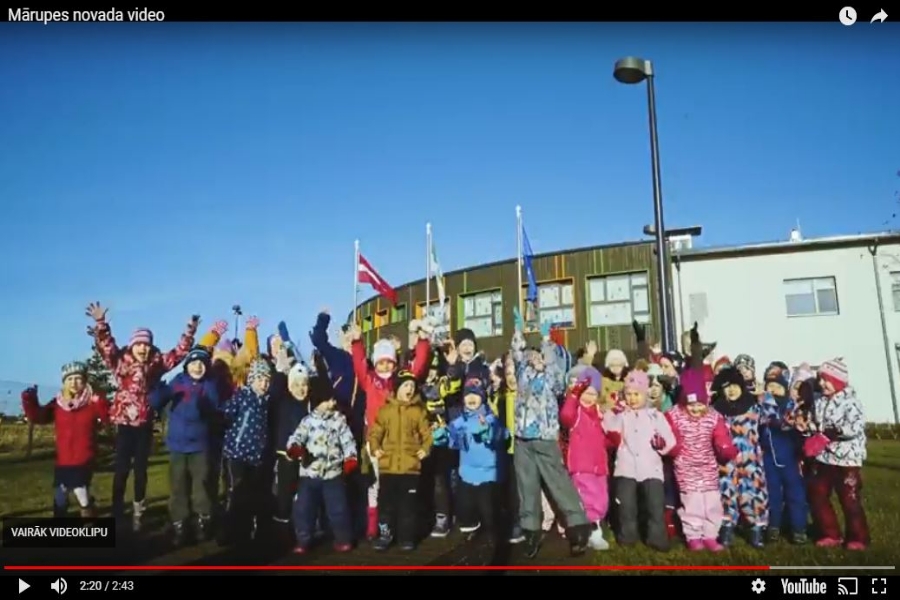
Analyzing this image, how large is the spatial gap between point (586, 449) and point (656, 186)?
1810 mm

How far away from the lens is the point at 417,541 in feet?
12.1

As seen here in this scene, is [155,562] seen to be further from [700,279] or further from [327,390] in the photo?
[700,279]

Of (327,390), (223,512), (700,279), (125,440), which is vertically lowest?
(223,512)

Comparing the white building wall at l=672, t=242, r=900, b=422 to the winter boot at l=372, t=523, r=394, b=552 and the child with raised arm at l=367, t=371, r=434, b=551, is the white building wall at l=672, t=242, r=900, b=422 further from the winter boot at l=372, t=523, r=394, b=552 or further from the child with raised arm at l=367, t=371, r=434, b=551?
the winter boot at l=372, t=523, r=394, b=552

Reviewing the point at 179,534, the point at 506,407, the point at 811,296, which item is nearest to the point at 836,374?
the point at 811,296

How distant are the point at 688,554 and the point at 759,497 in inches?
22.5

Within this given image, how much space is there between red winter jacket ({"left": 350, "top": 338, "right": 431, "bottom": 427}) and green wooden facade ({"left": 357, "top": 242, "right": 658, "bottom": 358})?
0.46 metres

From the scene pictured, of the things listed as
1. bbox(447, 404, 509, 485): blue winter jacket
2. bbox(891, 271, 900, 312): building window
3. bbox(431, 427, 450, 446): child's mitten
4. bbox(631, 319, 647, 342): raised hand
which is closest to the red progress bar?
bbox(447, 404, 509, 485): blue winter jacket

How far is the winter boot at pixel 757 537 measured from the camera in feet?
11.3

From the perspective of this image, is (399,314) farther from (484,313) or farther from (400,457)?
(400,457)

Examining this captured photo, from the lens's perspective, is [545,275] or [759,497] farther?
[545,275]
